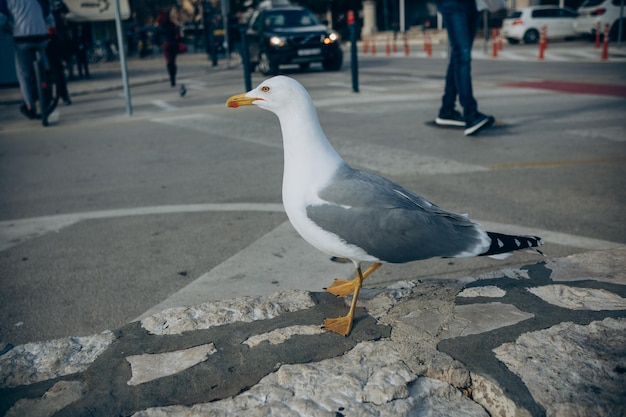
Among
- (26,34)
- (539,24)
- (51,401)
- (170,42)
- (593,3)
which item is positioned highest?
(593,3)

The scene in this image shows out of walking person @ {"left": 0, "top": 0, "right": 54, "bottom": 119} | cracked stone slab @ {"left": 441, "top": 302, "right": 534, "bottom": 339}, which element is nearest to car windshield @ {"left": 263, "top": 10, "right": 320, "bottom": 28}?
walking person @ {"left": 0, "top": 0, "right": 54, "bottom": 119}

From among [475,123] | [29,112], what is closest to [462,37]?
[475,123]

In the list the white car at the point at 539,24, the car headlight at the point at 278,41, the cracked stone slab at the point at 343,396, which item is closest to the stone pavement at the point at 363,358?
the cracked stone slab at the point at 343,396

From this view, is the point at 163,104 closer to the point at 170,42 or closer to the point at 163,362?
the point at 170,42

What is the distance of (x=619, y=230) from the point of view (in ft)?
12.8

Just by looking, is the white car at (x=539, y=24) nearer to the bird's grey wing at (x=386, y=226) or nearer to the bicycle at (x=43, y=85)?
the bicycle at (x=43, y=85)

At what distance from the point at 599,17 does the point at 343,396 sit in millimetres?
27621

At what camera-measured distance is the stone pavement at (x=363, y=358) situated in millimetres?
1881

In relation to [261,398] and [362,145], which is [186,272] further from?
[362,145]

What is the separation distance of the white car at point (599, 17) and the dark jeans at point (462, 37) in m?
20.8

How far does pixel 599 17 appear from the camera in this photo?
83.2 ft

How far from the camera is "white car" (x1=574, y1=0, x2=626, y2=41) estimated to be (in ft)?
81.7

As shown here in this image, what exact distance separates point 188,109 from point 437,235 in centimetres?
897

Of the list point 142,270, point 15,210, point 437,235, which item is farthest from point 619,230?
point 15,210
